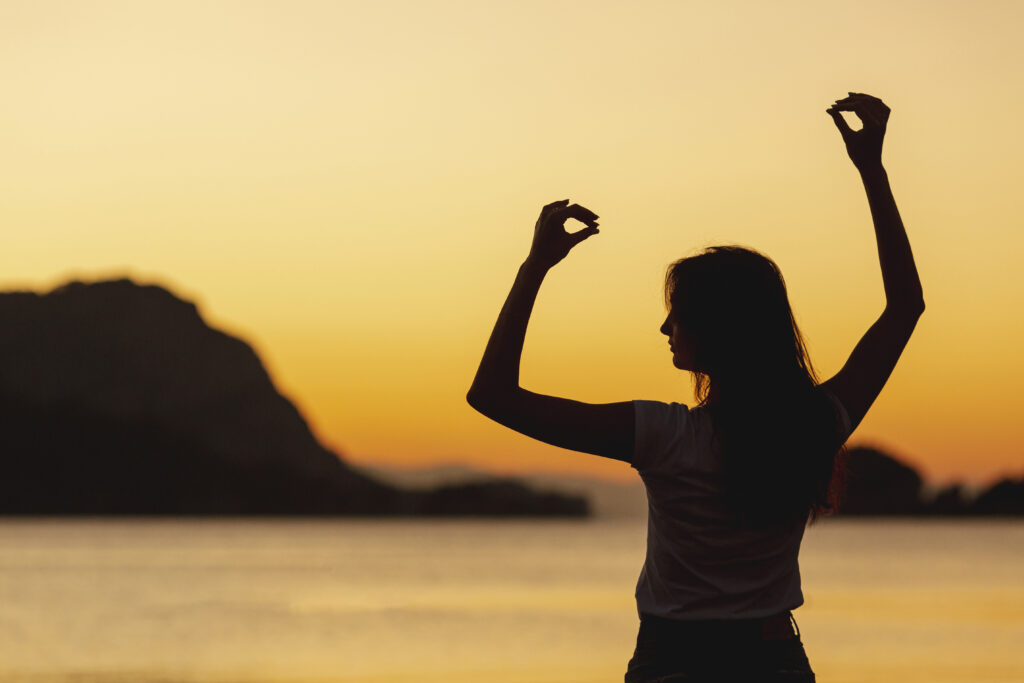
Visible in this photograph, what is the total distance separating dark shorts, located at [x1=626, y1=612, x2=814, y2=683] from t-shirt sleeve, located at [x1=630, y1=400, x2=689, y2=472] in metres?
0.31

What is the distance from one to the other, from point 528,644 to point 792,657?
3387cm

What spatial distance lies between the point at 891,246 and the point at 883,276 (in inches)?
2.7

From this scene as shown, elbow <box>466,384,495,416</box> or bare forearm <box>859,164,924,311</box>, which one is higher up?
bare forearm <box>859,164,924,311</box>

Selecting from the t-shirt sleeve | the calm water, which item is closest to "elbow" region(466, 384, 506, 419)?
the t-shirt sleeve

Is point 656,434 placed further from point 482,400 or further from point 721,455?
point 482,400

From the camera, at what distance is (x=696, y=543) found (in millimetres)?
2682

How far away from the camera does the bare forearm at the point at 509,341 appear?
258cm

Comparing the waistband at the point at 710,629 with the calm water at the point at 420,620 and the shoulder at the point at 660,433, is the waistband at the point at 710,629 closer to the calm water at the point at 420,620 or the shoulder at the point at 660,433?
the shoulder at the point at 660,433

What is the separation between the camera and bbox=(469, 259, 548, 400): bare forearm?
2582mm

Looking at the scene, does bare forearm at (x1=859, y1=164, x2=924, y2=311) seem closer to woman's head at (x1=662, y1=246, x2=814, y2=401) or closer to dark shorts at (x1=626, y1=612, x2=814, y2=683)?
woman's head at (x1=662, y1=246, x2=814, y2=401)

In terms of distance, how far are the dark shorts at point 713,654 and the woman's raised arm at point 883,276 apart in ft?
1.65

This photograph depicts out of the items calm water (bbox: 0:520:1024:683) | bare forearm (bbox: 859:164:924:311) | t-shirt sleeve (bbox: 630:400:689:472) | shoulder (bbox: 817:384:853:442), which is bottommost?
calm water (bbox: 0:520:1024:683)

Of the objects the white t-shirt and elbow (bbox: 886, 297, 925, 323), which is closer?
the white t-shirt

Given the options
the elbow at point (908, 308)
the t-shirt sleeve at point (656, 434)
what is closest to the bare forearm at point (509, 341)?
the t-shirt sleeve at point (656, 434)
